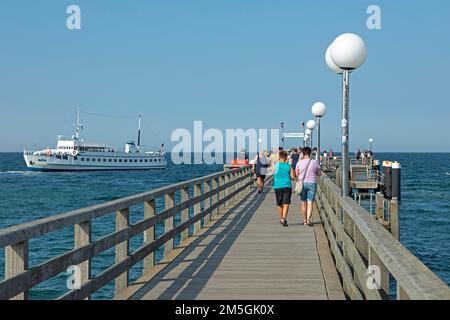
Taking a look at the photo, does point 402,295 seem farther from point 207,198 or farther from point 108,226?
point 108,226

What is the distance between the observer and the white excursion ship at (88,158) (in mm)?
113938

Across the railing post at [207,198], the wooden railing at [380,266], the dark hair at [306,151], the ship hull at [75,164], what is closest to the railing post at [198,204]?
the railing post at [207,198]

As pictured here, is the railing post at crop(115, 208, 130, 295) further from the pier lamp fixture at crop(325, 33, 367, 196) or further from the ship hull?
the ship hull

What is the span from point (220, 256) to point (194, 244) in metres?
1.28

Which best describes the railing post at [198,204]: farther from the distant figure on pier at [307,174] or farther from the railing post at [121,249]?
the railing post at [121,249]

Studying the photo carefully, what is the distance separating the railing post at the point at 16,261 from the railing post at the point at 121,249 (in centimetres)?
261

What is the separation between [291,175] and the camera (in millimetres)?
13859

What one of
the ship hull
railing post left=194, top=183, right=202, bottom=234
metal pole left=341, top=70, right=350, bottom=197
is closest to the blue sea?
railing post left=194, top=183, right=202, bottom=234

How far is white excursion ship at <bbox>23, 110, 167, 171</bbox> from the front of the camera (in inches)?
4486

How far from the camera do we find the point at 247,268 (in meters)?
8.59

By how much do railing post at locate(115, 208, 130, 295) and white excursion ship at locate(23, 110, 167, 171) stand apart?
11075 cm

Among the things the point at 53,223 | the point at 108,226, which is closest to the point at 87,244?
the point at 53,223

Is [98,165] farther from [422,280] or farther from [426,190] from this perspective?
[422,280]
